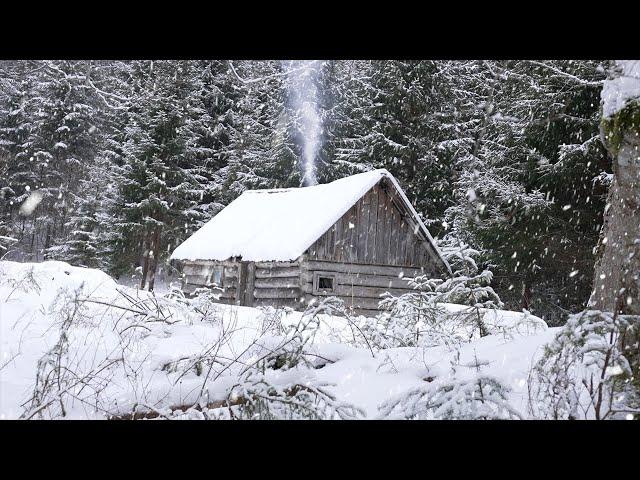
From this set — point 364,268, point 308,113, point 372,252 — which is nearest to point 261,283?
point 364,268

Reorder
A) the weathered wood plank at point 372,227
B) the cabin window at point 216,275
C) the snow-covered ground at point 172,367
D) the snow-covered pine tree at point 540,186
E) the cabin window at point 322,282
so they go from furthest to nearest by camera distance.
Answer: the cabin window at point 216,275 → the weathered wood plank at point 372,227 → the cabin window at point 322,282 → the snow-covered pine tree at point 540,186 → the snow-covered ground at point 172,367

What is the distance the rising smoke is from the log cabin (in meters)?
7.48

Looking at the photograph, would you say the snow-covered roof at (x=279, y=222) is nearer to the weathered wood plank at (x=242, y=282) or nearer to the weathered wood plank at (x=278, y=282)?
the weathered wood plank at (x=242, y=282)

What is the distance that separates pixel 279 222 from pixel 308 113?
382 inches

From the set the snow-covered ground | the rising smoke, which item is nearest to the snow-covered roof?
the rising smoke

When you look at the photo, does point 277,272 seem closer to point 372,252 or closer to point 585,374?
point 372,252

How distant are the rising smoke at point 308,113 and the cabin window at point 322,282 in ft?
31.8

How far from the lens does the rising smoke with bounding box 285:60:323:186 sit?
25.4 meters

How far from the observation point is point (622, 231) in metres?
4.47

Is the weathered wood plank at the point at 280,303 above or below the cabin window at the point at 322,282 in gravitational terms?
below

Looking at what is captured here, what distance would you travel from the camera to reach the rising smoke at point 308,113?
83.3 ft

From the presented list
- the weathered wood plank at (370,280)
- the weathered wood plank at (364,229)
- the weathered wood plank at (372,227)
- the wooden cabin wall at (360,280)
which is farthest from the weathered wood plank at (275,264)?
the weathered wood plank at (372,227)
